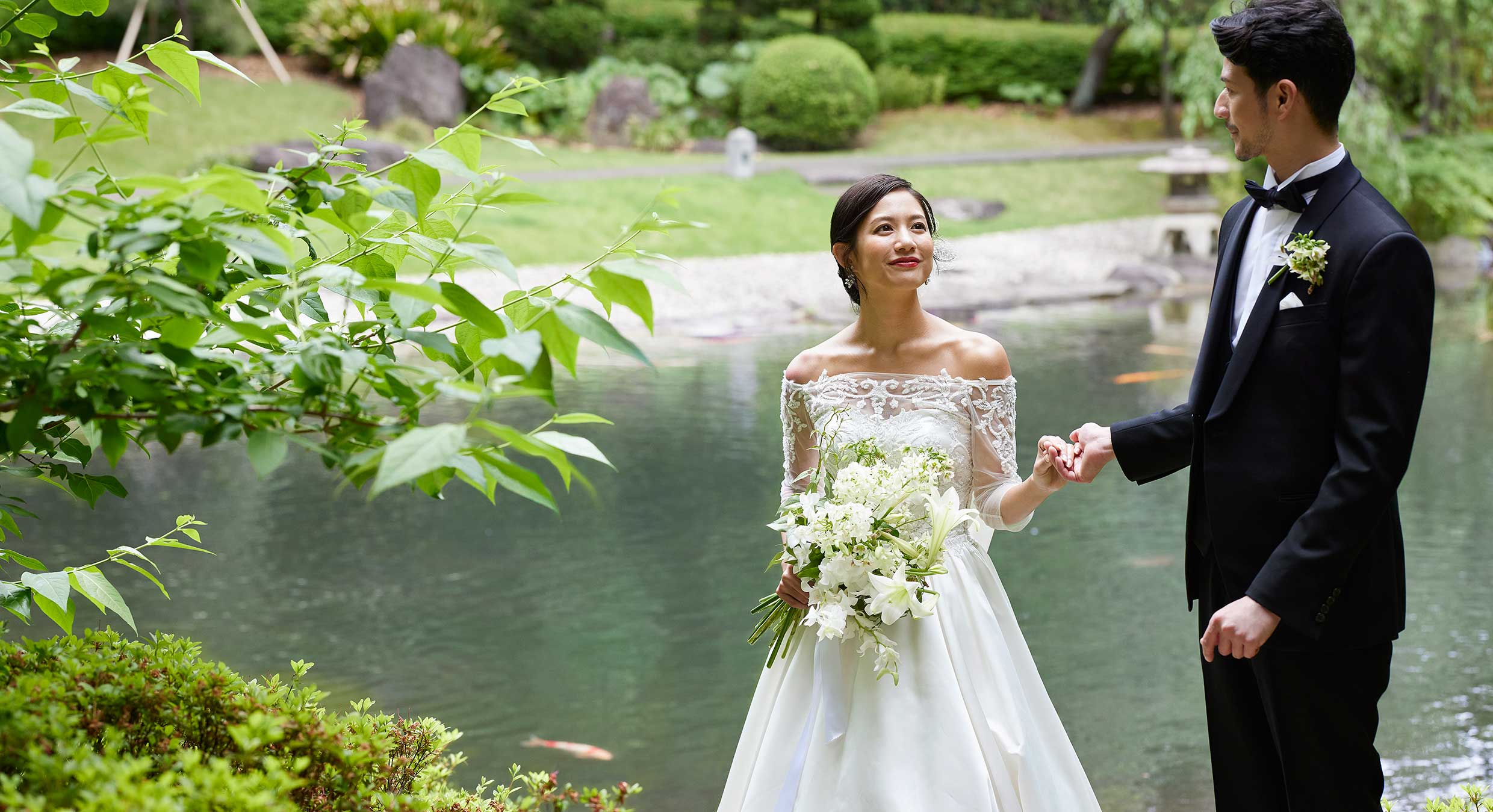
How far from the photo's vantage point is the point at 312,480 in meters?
8.37

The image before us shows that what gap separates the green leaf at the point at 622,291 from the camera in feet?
4.84

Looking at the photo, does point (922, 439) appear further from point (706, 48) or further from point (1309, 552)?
point (706, 48)

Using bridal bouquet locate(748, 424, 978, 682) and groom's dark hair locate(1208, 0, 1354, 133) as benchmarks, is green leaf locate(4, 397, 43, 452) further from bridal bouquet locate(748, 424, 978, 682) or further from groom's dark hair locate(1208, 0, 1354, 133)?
groom's dark hair locate(1208, 0, 1354, 133)

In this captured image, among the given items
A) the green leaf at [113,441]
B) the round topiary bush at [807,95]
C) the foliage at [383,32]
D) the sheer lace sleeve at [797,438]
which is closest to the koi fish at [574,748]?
the sheer lace sleeve at [797,438]

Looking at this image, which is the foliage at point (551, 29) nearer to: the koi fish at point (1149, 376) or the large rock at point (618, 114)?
the large rock at point (618, 114)

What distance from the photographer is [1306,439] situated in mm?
2361

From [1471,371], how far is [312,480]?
9.20 meters

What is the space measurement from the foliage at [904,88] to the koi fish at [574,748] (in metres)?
20.6

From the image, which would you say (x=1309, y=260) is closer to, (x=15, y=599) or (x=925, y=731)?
(x=925, y=731)

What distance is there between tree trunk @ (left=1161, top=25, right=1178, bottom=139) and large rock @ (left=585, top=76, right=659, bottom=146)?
366 inches

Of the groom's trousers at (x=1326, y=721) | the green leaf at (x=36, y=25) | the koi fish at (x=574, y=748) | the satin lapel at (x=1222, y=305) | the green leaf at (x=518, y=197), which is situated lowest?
the koi fish at (x=574, y=748)

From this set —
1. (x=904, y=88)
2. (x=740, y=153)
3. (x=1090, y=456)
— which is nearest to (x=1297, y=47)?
(x=1090, y=456)

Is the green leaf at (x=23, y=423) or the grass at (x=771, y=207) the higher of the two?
the green leaf at (x=23, y=423)

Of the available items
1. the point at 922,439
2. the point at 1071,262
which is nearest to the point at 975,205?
the point at 1071,262
